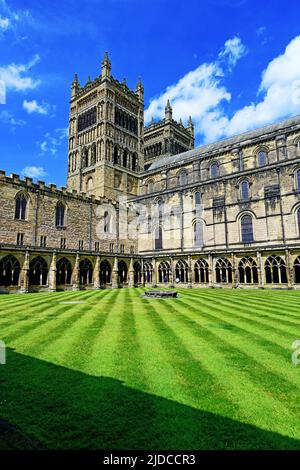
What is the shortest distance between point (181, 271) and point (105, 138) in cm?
3099

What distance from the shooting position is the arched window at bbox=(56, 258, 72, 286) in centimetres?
3237

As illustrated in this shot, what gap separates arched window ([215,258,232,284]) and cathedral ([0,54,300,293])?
121mm

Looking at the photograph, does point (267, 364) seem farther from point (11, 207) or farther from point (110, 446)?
point (11, 207)

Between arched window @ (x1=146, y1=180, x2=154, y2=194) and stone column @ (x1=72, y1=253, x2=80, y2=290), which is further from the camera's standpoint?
arched window @ (x1=146, y1=180, x2=154, y2=194)

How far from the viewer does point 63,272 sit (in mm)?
32875

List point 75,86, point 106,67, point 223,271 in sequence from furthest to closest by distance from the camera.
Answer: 1. point 75,86
2. point 106,67
3. point 223,271

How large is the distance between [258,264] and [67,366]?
29167mm

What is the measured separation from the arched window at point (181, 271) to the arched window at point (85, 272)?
11.4 meters

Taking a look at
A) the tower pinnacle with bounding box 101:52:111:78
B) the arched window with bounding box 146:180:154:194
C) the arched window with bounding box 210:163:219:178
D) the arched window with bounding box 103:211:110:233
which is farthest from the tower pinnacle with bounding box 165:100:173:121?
the arched window with bounding box 103:211:110:233

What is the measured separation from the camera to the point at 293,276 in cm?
2970

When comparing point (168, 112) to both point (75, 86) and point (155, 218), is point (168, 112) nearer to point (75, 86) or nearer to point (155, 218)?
point (75, 86)

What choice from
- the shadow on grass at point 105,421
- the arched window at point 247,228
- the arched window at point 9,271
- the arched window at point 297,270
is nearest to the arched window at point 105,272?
the arched window at point 9,271

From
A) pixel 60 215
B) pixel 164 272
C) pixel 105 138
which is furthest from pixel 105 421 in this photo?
pixel 105 138

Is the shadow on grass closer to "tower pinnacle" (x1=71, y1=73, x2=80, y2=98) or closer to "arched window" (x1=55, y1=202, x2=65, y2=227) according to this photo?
"arched window" (x1=55, y1=202, x2=65, y2=227)
